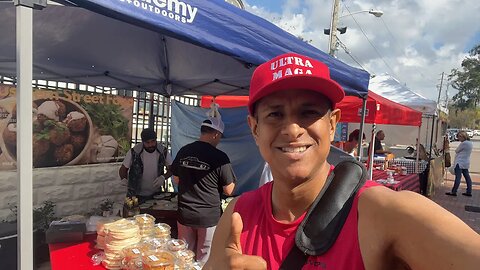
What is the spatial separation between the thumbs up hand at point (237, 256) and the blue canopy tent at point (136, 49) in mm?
1046

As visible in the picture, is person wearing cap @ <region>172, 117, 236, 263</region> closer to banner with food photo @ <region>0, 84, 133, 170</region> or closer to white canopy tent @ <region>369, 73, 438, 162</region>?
banner with food photo @ <region>0, 84, 133, 170</region>

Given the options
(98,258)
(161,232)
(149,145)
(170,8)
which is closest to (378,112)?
(149,145)

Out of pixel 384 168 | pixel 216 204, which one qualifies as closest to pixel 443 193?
pixel 384 168

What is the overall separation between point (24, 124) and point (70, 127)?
11.9ft

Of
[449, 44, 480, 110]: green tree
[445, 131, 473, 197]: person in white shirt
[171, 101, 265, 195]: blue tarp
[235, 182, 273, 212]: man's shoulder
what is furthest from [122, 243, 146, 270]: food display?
[449, 44, 480, 110]: green tree

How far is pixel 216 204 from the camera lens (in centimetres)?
358

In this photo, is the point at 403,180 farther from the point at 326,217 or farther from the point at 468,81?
the point at 468,81

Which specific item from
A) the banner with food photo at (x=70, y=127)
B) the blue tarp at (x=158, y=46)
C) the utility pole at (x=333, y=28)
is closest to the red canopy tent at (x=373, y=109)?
the blue tarp at (x=158, y=46)

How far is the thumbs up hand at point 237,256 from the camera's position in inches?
36.3

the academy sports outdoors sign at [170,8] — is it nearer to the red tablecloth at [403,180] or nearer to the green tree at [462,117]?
the red tablecloth at [403,180]

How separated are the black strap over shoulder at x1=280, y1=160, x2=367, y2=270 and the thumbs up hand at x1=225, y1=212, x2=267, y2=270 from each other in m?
0.09

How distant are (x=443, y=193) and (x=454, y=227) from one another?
37.7ft

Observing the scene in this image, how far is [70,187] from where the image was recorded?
488 centimetres

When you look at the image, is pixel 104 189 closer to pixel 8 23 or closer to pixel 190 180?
pixel 190 180
